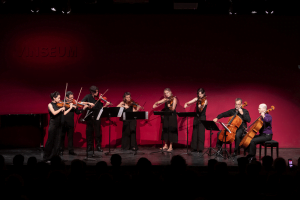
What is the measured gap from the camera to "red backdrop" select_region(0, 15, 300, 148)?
731 centimetres

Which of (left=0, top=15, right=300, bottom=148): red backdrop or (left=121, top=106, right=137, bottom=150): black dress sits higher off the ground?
(left=0, top=15, right=300, bottom=148): red backdrop

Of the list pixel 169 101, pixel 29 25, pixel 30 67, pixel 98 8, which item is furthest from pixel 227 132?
pixel 29 25

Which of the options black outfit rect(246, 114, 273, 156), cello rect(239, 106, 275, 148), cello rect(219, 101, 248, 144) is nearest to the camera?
cello rect(239, 106, 275, 148)

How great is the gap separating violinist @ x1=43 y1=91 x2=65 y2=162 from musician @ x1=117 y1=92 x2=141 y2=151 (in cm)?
194

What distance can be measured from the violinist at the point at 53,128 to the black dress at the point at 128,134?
1.95 metres

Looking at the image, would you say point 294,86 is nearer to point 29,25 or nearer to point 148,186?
point 148,186

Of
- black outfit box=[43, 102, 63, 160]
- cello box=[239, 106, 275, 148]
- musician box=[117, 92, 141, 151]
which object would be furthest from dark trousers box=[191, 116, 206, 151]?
black outfit box=[43, 102, 63, 160]

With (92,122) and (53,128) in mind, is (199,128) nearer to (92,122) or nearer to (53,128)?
(92,122)

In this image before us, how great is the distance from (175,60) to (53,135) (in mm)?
3888

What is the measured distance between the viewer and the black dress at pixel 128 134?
22.0 feet

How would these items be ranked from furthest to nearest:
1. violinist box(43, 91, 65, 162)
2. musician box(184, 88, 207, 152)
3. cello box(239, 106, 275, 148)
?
musician box(184, 88, 207, 152), cello box(239, 106, 275, 148), violinist box(43, 91, 65, 162)

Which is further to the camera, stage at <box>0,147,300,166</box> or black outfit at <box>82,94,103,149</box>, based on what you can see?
black outfit at <box>82,94,103,149</box>

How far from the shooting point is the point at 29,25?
7.28 m

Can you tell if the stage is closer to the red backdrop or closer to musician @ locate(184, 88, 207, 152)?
musician @ locate(184, 88, 207, 152)
